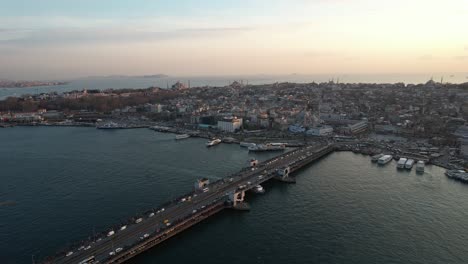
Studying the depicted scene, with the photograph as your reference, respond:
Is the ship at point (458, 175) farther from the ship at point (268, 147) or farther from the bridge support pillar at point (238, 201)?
the bridge support pillar at point (238, 201)

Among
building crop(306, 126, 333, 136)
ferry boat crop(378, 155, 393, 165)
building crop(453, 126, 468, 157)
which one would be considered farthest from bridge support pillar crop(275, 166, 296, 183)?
building crop(453, 126, 468, 157)

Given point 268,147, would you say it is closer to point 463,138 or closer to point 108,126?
point 463,138

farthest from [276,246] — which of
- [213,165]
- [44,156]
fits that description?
[44,156]

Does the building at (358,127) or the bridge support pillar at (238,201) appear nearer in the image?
the bridge support pillar at (238,201)

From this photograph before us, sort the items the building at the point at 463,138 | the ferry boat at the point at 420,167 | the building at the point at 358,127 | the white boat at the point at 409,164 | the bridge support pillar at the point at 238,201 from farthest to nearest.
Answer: the building at the point at 358,127, the building at the point at 463,138, the white boat at the point at 409,164, the ferry boat at the point at 420,167, the bridge support pillar at the point at 238,201

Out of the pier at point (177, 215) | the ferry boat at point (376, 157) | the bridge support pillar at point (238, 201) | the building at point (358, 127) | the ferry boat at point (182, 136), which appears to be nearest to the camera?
the pier at point (177, 215)

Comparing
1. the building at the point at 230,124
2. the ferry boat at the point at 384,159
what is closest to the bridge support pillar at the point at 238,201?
the ferry boat at the point at 384,159

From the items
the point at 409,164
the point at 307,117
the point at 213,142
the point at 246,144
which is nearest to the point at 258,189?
the point at 409,164

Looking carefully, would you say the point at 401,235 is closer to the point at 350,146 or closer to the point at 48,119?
the point at 350,146
